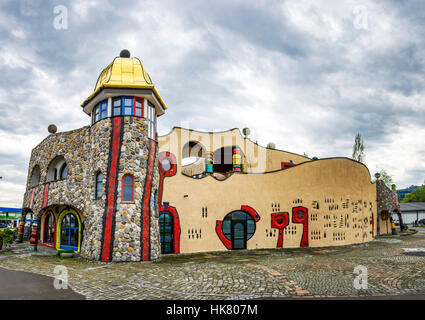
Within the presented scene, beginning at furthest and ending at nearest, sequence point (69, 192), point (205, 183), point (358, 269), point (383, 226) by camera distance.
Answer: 1. point (383, 226)
2. point (205, 183)
3. point (69, 192)
4. point (358, 269)

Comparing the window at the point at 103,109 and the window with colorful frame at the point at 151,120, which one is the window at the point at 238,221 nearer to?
the window with colorful frame at the point at 151,120

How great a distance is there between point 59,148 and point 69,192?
3.12 metres

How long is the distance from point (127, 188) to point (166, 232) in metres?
3.60

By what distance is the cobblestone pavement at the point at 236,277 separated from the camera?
7.46 meters

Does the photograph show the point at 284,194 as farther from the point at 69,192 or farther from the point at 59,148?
the point at 59,148

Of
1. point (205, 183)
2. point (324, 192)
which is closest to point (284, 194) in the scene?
point (324, 192)

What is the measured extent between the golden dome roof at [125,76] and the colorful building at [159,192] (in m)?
0.06

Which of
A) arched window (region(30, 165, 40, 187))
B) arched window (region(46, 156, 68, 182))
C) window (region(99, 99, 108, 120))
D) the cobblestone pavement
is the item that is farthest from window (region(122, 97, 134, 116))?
arched window (region(30, 165, 40, 187))

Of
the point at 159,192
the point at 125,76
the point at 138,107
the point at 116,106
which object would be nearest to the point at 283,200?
the point at 159,192

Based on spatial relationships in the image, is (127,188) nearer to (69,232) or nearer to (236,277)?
(69,232)

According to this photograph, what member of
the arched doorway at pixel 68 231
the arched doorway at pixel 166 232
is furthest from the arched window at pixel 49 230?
the arched doorway at pixel 166 232

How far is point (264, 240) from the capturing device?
17.4 meters

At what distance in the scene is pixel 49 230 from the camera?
1786cm

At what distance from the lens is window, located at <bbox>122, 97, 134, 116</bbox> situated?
1369 cm
